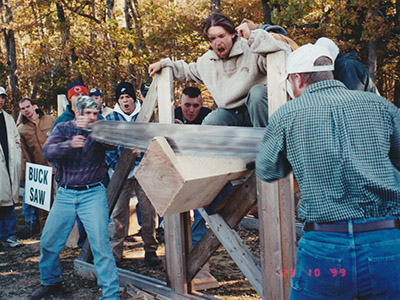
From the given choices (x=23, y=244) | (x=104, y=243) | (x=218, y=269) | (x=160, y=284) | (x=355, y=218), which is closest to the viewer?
(x=355, y=218)

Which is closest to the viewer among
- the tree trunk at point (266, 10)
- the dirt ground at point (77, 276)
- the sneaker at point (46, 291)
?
the sneaker at point (46, 291)

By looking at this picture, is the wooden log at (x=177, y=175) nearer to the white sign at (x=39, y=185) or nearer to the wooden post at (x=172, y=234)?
the wooden post at (x=172, y=234)

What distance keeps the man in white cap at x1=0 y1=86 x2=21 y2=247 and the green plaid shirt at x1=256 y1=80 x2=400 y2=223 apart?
5.46 m

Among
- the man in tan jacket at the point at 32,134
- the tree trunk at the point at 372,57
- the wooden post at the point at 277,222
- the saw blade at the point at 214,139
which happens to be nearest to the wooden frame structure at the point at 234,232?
the wooden post at the point at 277,222

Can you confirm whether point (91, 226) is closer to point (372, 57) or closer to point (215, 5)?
point (215, 5)

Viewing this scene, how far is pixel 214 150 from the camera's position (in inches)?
106

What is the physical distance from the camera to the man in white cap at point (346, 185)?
2084 mm

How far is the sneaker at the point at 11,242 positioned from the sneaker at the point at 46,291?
2205mm

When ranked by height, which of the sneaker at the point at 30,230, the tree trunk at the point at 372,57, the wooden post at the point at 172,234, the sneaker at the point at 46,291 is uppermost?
the tree trunk at the point at 372,57

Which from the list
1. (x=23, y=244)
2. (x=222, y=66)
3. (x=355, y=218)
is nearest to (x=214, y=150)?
(x=355, y=218)

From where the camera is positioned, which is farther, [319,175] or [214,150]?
[214,150]

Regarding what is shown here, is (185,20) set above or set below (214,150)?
above

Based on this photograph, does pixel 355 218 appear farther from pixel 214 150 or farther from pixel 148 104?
pixel 148 104

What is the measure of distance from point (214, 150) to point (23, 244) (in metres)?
5.02
